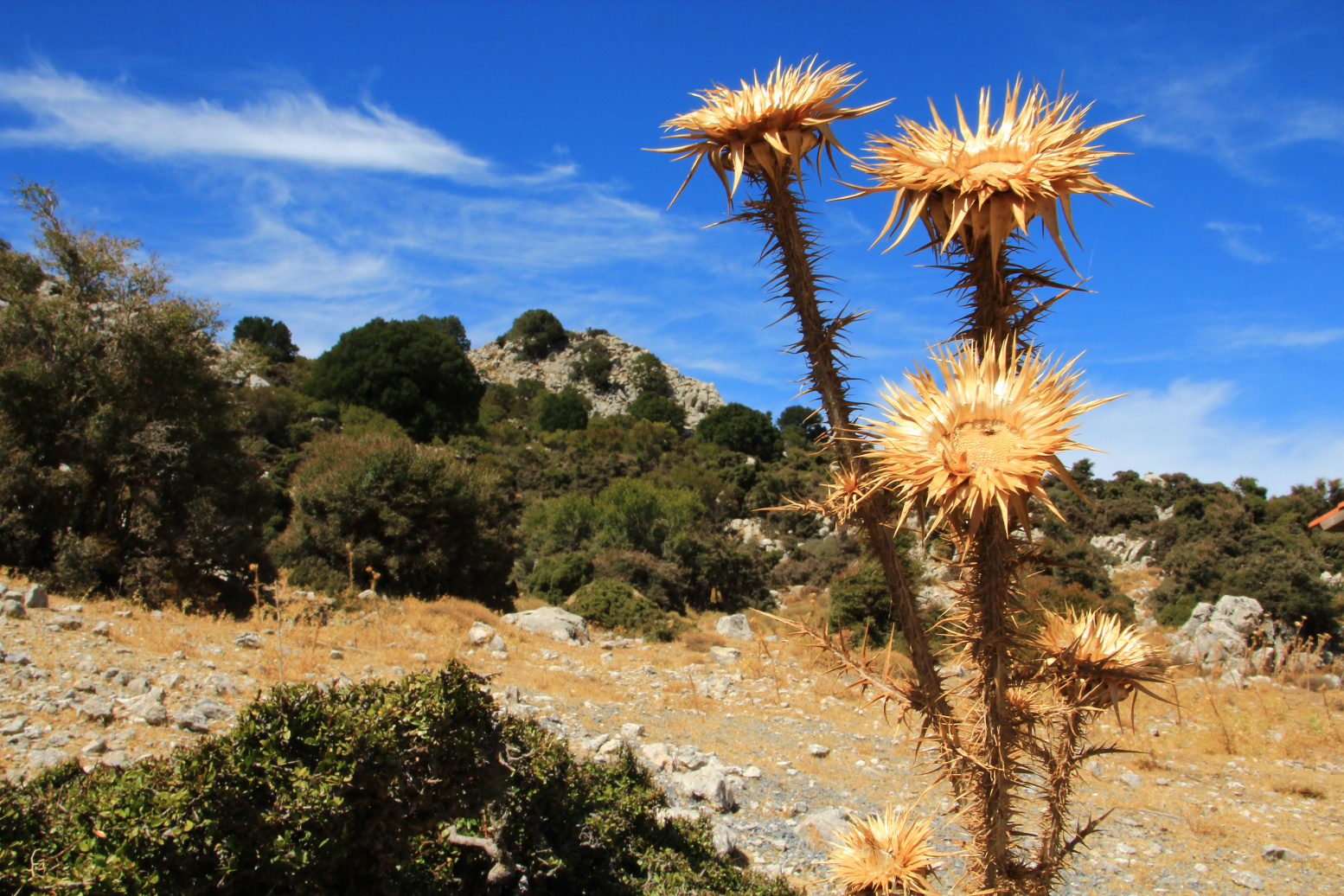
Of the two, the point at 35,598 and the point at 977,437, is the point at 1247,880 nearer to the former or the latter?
the point at 977,437

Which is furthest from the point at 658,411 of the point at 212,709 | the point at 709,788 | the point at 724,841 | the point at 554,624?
the point at 724,841

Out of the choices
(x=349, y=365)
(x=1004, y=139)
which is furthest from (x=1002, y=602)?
(x=349, y=365)

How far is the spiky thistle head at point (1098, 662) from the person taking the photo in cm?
223

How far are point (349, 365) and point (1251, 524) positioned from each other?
126ft

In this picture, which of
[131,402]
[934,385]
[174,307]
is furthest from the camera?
[174,307]

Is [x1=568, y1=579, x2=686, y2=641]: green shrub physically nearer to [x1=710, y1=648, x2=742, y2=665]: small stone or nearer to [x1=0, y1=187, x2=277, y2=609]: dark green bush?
[x1=710, y1=648, x2=742, y2=665]: small stone

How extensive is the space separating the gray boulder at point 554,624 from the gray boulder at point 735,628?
10.5 feet

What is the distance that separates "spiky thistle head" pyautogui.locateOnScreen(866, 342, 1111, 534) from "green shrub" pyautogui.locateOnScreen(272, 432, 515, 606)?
14.7 meters

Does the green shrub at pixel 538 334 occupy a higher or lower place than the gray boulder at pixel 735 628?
higher

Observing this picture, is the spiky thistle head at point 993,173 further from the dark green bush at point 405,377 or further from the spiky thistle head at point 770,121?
the dark green bush at point 405,377

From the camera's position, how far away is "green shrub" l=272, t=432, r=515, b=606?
15695mm

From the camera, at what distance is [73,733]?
560cm

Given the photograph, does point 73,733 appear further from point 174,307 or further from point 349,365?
point 349,365

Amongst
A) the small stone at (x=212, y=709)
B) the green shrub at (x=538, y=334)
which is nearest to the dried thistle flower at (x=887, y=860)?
the small stone at (x=212, y=709)
